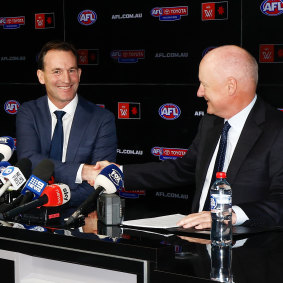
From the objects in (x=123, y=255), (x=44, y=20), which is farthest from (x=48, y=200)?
(x=44, y=20)

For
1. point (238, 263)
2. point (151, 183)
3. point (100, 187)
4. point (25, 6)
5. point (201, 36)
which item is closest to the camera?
point (238, 263)

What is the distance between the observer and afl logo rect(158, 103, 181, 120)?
205 inches

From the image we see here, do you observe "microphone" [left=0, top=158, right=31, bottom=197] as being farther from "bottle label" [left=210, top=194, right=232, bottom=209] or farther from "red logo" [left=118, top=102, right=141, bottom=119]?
"red logo" [left=118, top=102, right=141, bottom=119]

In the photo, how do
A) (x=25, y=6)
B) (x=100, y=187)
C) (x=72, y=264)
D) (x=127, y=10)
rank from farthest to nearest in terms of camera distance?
(x=25, y=6)
(x=127, y=10)
(x=100, y=187)
(x=72, y=264)

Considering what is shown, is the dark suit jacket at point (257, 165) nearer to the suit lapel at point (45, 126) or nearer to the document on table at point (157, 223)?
the document on table at point (157, 223)

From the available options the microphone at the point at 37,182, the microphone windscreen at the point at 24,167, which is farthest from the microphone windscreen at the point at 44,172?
the microphone windscreen at the point at 24,167

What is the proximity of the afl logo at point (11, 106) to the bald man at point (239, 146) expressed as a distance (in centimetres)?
278

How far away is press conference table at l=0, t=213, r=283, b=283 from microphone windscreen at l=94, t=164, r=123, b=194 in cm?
17

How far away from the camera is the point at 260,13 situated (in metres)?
4.71

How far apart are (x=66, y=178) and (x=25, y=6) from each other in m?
2.75

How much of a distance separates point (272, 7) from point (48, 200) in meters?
2.64

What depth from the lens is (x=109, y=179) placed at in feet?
8.75

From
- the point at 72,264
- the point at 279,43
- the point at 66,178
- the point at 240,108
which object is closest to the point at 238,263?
the point at 72,264

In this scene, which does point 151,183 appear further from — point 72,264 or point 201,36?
point 201,36
